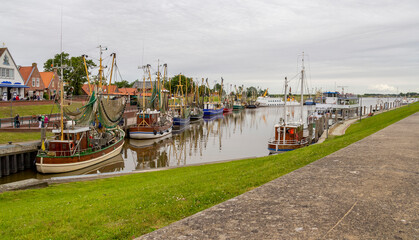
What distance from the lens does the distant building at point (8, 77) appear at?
56.4 m

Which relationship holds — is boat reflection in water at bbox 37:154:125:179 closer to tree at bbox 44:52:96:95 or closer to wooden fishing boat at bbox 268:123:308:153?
wooden fishing boat at bbox 268:123:308:153

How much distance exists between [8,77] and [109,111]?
112 feet

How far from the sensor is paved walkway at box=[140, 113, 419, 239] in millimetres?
5117

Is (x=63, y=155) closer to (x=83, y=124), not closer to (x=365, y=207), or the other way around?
(x=83, y=124)

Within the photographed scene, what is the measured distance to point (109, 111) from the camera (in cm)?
3684

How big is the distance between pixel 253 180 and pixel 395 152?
18.1ft

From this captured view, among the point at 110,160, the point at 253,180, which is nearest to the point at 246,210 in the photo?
the point at 253,180

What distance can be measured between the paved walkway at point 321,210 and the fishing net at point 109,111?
3052 centimetres

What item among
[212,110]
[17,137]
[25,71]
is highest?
[25,71]

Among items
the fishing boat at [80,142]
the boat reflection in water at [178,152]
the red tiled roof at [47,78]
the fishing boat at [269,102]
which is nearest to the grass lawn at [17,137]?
the fishing boat at [80,142]

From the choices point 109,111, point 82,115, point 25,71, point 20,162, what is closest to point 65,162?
point 20,162

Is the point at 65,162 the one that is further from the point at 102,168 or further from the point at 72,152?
the point at 102,168

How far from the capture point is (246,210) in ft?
19.7

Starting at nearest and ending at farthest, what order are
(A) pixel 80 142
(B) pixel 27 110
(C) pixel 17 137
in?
(A) pixel 80 142
(C) pixel 17 137
(B) pixel 27 110
